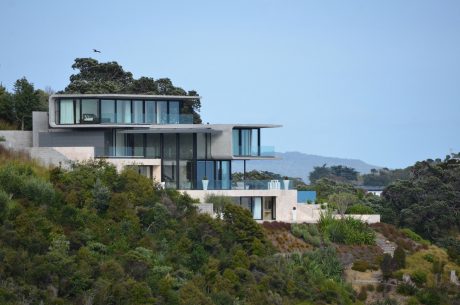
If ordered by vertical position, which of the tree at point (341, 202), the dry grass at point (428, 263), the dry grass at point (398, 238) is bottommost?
the dry grass at point (428, 263)

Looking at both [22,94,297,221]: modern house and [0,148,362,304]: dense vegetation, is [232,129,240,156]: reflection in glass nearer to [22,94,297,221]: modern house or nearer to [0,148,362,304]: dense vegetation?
[22,94,297,221]: modern house

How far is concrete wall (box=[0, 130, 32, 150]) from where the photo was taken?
67.0 metres

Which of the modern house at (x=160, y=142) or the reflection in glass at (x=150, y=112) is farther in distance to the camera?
the reflection in glass at (x=150, y=112)

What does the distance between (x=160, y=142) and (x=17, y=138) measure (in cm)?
746

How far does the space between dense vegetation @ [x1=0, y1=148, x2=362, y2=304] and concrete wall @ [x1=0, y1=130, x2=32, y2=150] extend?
7.82 metres

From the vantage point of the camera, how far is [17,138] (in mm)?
68188

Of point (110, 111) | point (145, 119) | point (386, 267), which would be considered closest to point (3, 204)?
point (110, 111)

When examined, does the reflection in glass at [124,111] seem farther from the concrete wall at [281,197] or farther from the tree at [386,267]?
the tree at [386,267]

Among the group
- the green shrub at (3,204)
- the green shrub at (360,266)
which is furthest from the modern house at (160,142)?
the green shrub at (3,204)

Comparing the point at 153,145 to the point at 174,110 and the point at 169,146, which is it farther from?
the point at 174,110

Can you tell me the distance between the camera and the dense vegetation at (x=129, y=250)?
48.2 meters

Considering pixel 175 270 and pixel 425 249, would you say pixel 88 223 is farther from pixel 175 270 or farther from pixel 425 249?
pixel 425 249

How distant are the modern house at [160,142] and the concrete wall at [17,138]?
481mm

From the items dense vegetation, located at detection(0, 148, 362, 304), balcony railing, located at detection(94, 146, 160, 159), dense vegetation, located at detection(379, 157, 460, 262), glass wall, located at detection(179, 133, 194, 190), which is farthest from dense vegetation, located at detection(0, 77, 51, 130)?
dense vegetation, located at detection(379, 157, 460, 262)
